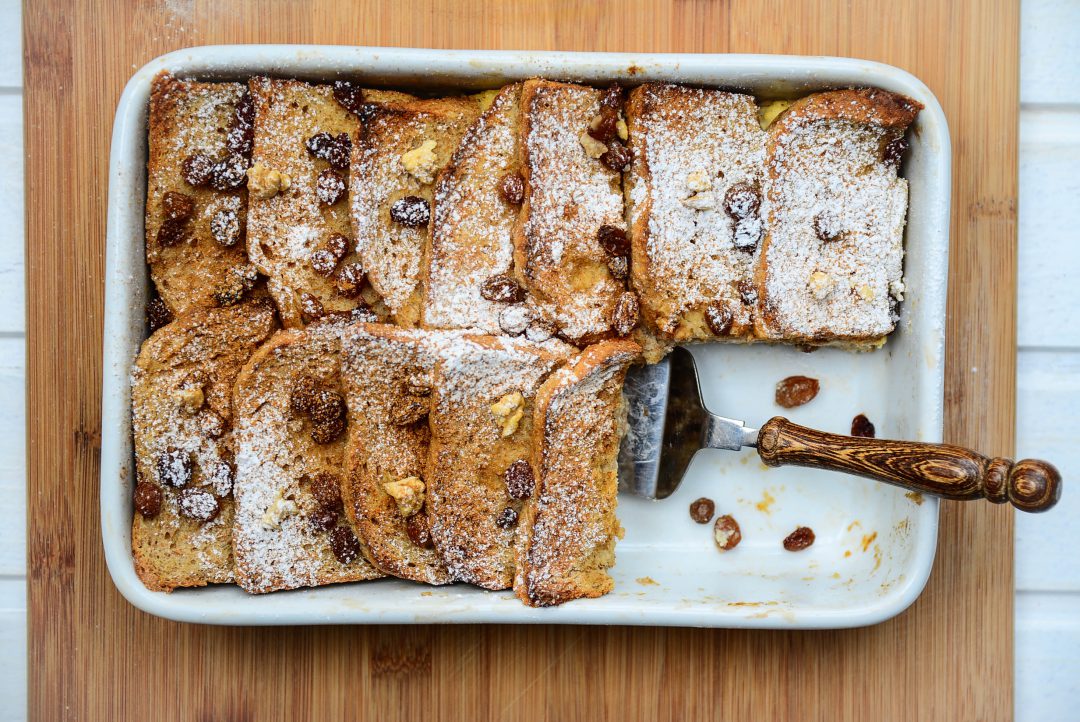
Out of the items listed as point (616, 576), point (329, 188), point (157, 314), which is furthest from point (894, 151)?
point (157, 314)

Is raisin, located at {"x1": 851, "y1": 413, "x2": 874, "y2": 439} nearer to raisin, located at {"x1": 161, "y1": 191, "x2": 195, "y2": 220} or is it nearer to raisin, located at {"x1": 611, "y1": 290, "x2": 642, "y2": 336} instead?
raisin, located at {"x1": 611, "y1": 290, "x2": 642, "y2": 336}

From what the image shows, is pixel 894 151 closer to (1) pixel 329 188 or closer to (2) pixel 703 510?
(2) pixel 703 510

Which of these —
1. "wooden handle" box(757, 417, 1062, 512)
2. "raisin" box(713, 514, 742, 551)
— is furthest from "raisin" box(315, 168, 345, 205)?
"raisin" box(713, 514, 742, 551)

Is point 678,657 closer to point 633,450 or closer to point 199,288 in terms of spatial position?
point 633,450

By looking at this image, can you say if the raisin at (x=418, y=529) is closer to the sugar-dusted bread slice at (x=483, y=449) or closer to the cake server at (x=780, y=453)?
the sugar-dusted bread slice at (x=483, y=449)

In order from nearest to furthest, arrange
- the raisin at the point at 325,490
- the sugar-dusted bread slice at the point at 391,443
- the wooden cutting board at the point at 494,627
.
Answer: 1. the sugar-dusted bread slice at the point at 391,443
2. the raisin at the point at 325,490
3. the wooden cutting board at the point at 494,627

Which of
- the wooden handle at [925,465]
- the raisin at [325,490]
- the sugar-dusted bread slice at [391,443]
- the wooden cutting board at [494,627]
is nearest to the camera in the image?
the wooden handle at [925,465]

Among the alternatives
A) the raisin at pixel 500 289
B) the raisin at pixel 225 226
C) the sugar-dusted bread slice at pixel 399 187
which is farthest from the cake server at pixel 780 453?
the raisin at pixel 225 226
